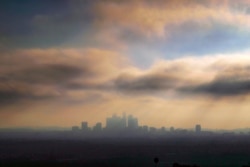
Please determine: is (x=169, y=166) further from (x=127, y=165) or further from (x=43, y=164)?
(x=43, y=164)

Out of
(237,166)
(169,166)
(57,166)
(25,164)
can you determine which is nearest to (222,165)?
(237,166)

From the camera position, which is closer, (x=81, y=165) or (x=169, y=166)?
(x=169, y=166)

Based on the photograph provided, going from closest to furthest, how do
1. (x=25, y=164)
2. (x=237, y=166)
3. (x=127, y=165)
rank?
(x=237, y=166) → (x=127, y=165) → (x=25, y=164)

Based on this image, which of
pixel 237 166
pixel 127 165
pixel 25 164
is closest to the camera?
pixel 237 166

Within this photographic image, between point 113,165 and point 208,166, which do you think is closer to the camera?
point 208,166

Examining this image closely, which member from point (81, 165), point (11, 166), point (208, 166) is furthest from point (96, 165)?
point (208, 166)

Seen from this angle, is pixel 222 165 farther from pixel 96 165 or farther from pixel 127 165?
pixel 96 165

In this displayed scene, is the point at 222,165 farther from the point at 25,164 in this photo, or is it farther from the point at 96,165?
the point at 25,164

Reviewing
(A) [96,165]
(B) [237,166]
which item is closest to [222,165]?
(B) [237,166]
